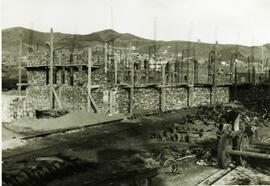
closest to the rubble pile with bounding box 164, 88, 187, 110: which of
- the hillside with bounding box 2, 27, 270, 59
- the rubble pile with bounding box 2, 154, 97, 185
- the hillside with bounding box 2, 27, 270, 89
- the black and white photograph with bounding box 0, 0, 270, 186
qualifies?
the black and white photograph with bounding box 0, 0, 270, 186

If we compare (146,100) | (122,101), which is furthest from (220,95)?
(122,101)

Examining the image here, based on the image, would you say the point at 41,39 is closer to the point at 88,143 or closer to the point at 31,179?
the point at 88,143

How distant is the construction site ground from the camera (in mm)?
10477

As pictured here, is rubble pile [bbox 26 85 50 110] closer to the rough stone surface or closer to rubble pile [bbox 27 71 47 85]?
rubble pile [bbox 27 71 47 85]

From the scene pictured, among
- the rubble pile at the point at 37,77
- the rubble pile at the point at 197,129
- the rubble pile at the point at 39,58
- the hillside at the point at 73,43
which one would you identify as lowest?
the rubble pile at the point at 197,129

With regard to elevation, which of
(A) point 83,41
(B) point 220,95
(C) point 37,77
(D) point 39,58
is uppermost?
(A) point 83,41

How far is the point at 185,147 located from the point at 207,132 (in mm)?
2694

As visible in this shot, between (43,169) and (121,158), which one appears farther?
(121,158)

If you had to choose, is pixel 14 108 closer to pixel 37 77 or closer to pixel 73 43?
pixel 37 77

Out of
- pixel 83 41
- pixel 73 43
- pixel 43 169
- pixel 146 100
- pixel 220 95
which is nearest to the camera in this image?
pixel 43 169

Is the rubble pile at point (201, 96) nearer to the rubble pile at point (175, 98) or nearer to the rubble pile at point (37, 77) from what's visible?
the rubble pile at point (175, 98)

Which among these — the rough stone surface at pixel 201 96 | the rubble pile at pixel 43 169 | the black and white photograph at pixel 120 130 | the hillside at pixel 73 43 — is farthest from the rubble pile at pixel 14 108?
the rough stone surface at pixel 201 96

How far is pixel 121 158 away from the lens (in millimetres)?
13367

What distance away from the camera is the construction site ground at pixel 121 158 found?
34.4 feet
